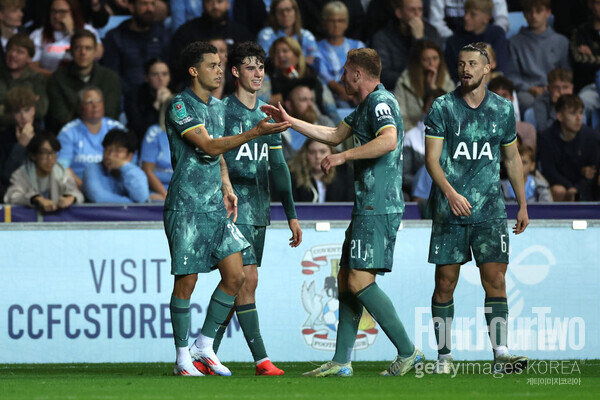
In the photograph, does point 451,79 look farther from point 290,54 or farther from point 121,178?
point 121,178

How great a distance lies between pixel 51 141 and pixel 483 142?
202 inches

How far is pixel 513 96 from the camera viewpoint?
13.2m

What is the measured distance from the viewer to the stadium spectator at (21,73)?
1259 cm

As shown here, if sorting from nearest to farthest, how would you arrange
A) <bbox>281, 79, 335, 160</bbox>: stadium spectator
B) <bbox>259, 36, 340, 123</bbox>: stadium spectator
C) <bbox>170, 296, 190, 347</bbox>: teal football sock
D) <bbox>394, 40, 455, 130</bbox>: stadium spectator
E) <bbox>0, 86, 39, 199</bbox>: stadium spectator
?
Answer: <bbox>170, 296, 190, 347</bbox>: teal football sock < <bbox>0, 86, 39, 199</bbox>: stadium spectator < <bbox>281, 79, 335, 160</bbox>: stadium spectator < <bbox>259, 36, 340, 123</bbox>: stadium spectator < <bbox>394, 40, 455, 130</bbox>: stadium spectator

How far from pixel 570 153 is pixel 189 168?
6471mm

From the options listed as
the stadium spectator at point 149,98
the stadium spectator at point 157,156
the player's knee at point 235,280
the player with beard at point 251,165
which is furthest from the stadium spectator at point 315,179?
the player's knee at point 235,280

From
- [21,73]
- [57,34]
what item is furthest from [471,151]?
[57,34]

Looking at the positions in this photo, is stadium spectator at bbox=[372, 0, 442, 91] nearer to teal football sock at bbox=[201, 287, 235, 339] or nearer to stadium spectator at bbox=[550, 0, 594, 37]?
stadium spectator at bbox=[550, 0, 594, 37]

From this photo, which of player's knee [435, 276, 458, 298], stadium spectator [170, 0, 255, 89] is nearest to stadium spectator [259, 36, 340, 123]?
stadium spectator [170, 0, 255, 89]

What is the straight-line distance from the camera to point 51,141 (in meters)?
11.3

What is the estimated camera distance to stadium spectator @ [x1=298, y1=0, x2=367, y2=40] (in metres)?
14.0

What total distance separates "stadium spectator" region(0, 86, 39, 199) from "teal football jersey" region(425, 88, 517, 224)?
17.9 ft

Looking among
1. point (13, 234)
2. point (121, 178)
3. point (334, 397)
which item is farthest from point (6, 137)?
point (334, 397)

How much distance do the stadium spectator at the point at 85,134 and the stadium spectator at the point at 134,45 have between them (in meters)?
0.89
